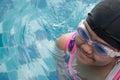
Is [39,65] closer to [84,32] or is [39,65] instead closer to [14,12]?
[14,12]

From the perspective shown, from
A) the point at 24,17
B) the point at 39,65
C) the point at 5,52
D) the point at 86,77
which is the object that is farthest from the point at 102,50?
the point at 24,17

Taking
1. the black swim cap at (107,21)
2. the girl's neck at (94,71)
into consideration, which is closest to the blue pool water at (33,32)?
the girl's neck at (94,71)

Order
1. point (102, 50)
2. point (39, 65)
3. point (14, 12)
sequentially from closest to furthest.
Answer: point (102, 50) < point (39, 65) < point (14, 12)

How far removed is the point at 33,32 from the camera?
292 cm

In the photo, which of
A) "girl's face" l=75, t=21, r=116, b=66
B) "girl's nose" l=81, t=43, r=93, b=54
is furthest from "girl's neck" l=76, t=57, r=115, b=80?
"girl's nose" l=81, t=43, r=93, b=54

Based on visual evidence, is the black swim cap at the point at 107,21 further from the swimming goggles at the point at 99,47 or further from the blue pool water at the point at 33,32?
the blue pool water at the point at 33,32

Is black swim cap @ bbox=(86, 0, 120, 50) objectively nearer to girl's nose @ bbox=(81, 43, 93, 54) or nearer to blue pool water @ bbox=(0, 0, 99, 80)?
girl's nose @ bbox=(81, 43, 93, 54)

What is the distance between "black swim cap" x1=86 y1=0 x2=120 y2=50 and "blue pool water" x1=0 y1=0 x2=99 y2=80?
119 cm

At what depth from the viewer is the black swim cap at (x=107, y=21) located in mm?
1485

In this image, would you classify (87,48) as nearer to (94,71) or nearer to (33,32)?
(94,71)

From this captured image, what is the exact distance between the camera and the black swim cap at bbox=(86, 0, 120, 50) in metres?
1.49

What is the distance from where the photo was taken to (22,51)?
2.77 m

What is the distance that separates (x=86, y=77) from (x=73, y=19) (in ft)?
4.05

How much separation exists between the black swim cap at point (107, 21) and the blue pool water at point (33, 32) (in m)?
1.19
